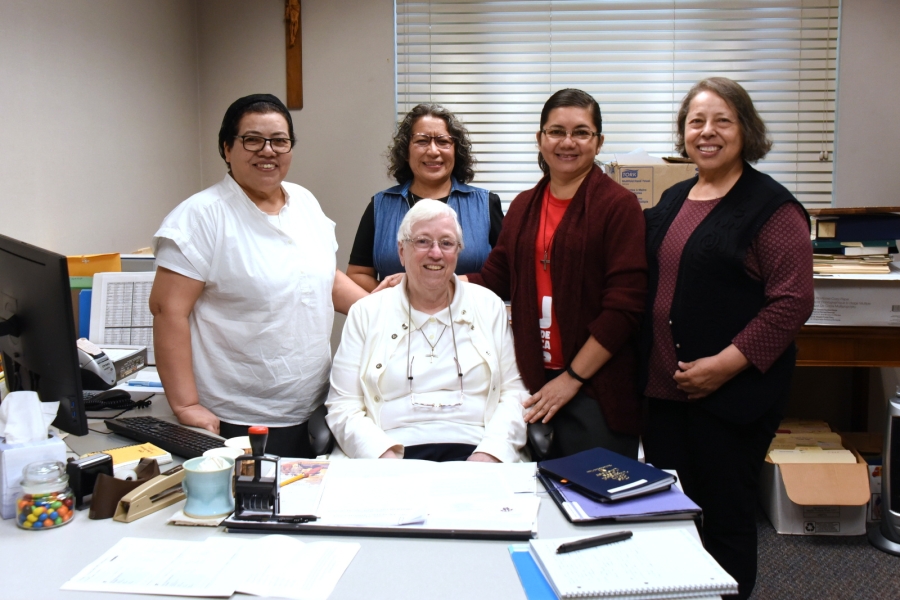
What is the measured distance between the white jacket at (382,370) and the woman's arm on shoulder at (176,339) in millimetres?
372

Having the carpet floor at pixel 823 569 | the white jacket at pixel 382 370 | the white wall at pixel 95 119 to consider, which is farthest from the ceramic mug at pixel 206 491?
the carpet floor at pixel 823 569

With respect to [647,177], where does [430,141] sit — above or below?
above

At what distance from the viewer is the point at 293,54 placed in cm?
380

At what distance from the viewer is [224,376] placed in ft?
6.84

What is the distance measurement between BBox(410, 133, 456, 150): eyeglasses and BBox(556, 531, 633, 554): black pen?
172cm

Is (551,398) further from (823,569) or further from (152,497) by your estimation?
(823,569)

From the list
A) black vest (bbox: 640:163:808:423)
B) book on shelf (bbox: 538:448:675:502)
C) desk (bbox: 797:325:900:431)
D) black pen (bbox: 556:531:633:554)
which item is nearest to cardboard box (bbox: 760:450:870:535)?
desk (bbox: 797:325:900:431)

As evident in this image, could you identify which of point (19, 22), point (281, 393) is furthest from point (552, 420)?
point (19, 22)

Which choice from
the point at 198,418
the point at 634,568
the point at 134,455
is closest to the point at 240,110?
the point at 198,418

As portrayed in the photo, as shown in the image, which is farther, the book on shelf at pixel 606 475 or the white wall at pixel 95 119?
the white wall at pixel 95 119

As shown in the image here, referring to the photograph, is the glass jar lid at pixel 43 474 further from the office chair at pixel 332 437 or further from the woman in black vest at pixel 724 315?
the woman in black vest at pixel 724 315

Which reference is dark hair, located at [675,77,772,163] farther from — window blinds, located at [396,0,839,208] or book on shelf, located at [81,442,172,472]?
window blinds, located at [396,0,839,208]

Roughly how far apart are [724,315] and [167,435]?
1.49 metres

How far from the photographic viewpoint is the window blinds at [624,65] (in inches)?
146
